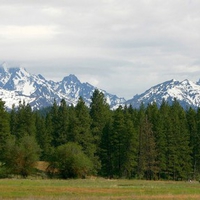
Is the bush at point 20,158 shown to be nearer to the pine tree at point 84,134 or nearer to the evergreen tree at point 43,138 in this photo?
the pine tree at point 84,134

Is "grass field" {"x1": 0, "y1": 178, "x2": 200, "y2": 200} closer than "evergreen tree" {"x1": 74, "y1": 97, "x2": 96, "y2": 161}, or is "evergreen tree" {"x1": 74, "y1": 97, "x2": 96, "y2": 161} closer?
"grass field" {"x1": 0, "y1": 178, "x2": 200, "y2": 200}

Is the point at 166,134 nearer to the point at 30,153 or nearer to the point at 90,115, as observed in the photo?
the point at 90,115

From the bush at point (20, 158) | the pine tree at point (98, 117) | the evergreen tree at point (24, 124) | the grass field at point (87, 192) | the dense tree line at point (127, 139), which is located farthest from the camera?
the evergreen tree at point (24, 124)

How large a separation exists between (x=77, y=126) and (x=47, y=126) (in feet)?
93.1

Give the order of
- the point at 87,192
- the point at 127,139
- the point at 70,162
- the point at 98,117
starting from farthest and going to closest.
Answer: the point at 98,117, the point at 127,139, the point at 70,162, the point at 87,192

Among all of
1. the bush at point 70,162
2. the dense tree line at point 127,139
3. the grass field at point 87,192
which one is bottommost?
the grass field at point 87,192

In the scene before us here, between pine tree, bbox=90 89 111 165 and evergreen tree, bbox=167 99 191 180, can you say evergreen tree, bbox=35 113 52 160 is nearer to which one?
pine tree, bbox=90 89 111 165

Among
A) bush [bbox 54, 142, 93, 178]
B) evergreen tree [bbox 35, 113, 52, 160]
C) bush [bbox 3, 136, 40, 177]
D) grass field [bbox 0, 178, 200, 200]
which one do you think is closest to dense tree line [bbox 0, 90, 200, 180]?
bush [bbox 54, 142, 93, 178]

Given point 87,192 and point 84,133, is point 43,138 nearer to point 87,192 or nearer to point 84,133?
point 84,133

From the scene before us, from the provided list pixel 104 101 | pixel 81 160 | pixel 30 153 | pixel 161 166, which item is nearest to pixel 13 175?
pixel 30 153

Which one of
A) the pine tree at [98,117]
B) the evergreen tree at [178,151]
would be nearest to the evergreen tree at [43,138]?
the pine tree at [98,117]


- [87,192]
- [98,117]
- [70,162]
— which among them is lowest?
[87,192]

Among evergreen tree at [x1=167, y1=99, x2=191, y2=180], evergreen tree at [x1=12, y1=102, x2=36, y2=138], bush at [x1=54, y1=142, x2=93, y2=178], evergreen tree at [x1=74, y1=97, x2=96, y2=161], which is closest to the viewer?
bush at [x1=54, y1=142, x2=93, y2=178]

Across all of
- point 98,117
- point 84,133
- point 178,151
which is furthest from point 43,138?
point 178,151
